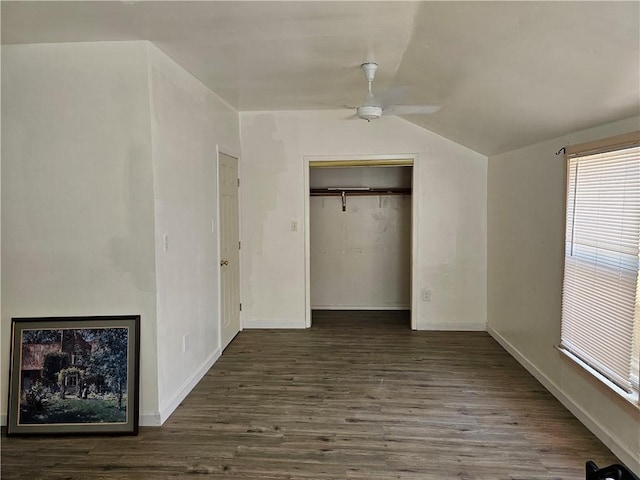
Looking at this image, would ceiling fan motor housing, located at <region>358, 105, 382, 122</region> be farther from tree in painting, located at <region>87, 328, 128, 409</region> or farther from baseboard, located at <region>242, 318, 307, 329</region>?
baseboard, located at <region>242, 318, 307, 329</region>

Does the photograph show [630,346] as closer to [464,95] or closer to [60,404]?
[464,95]

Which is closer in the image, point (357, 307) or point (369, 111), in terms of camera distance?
point (369, 111)

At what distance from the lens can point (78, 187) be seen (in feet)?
9.36

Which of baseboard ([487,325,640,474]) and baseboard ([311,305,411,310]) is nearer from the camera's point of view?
baseboard ([487,325,640,474])

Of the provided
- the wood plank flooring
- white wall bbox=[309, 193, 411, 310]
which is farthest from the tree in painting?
white wall bbox=[309, 193, 411, 310]

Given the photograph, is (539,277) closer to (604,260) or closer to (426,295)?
(604,260)

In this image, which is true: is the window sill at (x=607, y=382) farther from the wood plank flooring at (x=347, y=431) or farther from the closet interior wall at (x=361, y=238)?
the closet interior wall at (x=361, y=238)

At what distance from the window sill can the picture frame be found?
9.46ft

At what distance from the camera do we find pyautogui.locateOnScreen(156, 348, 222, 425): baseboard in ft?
9.92

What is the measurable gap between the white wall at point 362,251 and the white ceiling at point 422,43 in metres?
2.56

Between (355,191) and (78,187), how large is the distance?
372 centimetres

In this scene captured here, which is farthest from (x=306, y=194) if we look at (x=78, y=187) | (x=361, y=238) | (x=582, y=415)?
(x=582, y=415)

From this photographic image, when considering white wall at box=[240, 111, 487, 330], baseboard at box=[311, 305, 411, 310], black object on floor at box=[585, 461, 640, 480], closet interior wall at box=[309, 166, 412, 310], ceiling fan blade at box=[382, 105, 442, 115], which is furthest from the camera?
baseboard at box=[311, 305, 411, 310]

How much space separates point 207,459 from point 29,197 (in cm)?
198
